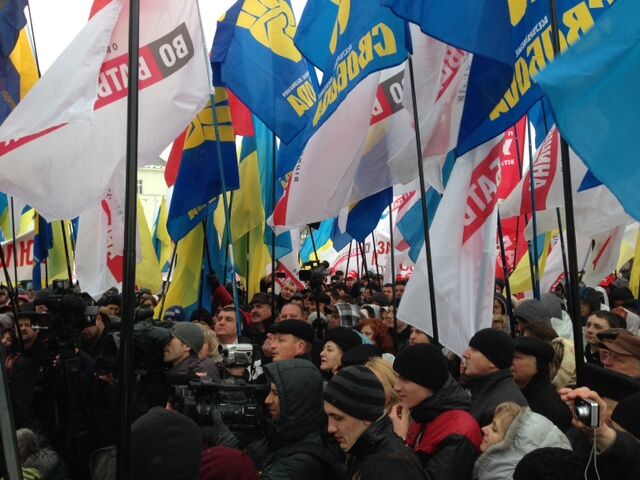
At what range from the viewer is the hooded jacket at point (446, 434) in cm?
349

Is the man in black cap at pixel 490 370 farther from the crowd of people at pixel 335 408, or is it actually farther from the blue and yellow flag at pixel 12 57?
the blue and yellow flag at pixel 12 57

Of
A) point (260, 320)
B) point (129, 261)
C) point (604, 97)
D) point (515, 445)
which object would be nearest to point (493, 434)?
point (515, 445)

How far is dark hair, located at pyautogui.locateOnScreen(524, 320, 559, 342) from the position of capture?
550cm

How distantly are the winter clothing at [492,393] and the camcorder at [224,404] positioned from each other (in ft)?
3.83

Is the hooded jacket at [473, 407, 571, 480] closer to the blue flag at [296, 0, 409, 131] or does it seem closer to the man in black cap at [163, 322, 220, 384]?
the man in black cap at [163, 322, 220, 384]

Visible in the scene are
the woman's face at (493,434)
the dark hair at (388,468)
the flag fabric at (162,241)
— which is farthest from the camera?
the flag fabric at (162,241)

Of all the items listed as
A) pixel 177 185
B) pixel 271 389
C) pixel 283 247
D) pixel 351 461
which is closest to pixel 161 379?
pixel 271 389

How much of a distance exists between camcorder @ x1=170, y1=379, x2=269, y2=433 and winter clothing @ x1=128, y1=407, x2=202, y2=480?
0.65 m

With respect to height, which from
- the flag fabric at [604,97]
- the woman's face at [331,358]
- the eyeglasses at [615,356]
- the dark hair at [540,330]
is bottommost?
the woman's face at [331,358]

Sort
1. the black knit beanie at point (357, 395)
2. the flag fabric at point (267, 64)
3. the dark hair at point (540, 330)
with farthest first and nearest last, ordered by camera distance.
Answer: the flag fabric at point (267, 64) → the dark hair at point (540, 330) → the black knit beanie at point (357, 395)

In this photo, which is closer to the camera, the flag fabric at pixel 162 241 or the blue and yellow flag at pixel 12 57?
the blue and yellow flag at pixel 12 57

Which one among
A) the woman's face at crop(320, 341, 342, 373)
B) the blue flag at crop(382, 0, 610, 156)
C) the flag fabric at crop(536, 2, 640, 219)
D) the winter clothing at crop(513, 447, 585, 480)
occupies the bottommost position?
the woman's face at crop(320, 341, 342, 373)

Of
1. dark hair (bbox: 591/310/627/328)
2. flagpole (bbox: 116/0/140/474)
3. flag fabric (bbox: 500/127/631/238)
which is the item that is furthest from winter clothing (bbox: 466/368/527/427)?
flag fabric (bbox: 500/127/631/238)

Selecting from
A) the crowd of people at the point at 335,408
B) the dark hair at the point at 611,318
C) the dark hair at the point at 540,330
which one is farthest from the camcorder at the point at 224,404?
the dark hair at the point at 611,318
